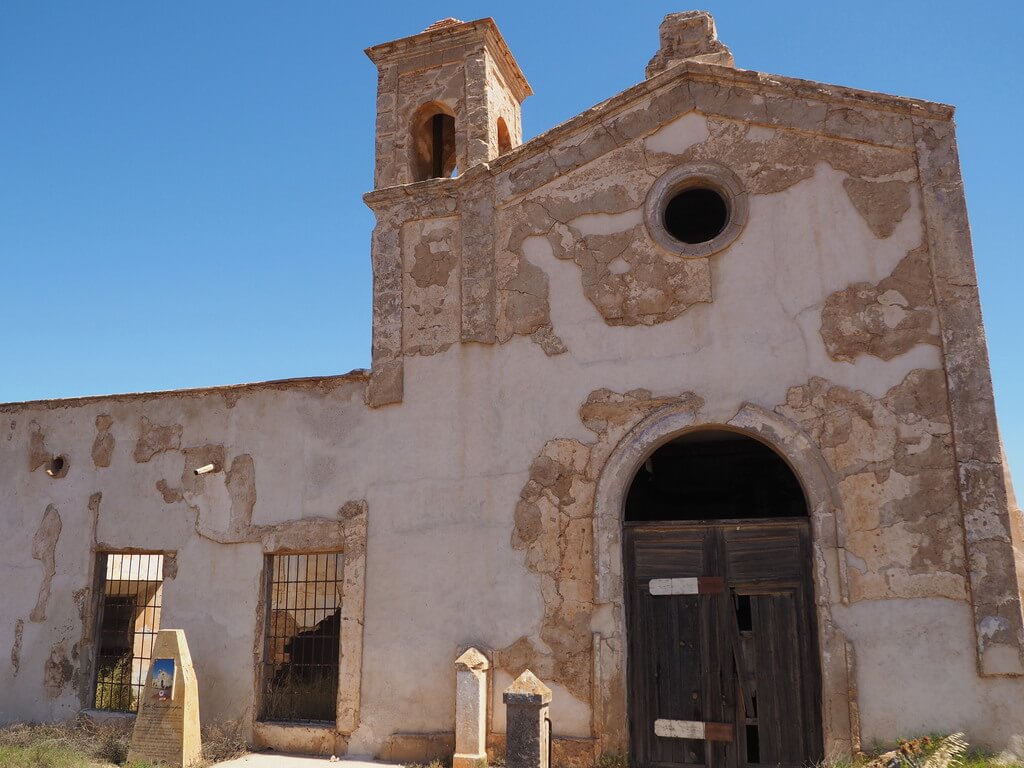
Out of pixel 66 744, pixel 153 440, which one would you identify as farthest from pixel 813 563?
pixel 66 744

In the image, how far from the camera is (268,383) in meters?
9.88

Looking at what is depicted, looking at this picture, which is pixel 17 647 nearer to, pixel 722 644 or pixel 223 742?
pixel 223 742

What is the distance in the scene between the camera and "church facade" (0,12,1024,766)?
7.39 meters

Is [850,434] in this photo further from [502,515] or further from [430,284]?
[430,284]

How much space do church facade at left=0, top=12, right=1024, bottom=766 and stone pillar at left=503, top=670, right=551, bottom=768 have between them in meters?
1.21

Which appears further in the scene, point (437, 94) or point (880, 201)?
point (437, 94)

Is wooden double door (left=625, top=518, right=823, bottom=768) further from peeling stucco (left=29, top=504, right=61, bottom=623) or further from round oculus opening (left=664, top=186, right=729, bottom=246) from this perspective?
peeling stucco (left=29, top=504, right=61, bottom=623)

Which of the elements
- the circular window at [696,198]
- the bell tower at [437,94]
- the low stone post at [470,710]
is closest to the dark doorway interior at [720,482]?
the circular window at [696,198]

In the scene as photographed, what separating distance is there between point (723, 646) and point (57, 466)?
823cm

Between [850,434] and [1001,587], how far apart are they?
5.48 ft

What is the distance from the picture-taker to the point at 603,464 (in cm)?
831

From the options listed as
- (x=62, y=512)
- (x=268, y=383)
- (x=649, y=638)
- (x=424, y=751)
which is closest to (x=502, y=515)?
(x=649, y=638)

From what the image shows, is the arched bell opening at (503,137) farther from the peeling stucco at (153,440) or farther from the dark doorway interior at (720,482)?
the peeling stucco at (153,440)

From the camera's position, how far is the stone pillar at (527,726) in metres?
6.72
